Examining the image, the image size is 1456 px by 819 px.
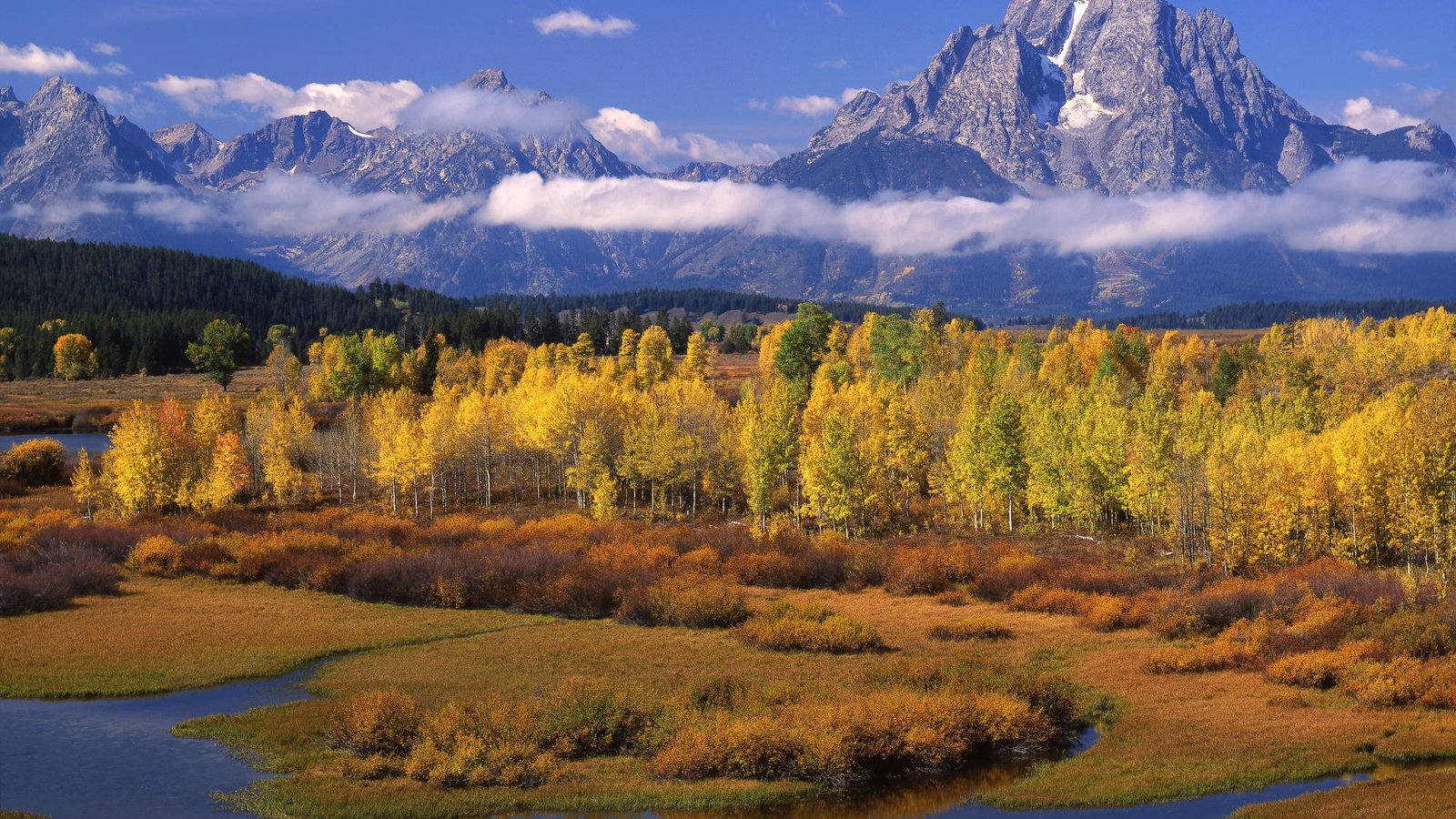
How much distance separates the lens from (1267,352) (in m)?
178

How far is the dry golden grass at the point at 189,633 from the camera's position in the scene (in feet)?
150

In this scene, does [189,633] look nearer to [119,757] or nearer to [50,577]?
[50,577]

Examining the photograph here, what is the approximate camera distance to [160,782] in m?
33.8

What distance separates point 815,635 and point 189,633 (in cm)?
3004

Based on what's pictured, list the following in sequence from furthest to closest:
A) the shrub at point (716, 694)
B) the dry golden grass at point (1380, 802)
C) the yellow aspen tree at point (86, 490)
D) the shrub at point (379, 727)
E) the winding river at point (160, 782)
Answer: the yellow aspen tree at point (86, 490) → the shrub at point (716, 694) → the shrub at point (379, 727) → the winding river at point (160, 782) → the dry golden grass at point (1380, 802)

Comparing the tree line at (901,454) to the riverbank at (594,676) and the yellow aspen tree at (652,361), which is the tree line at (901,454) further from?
the riverbank at (594,676)

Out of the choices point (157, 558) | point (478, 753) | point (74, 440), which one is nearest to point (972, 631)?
point (478, 753)

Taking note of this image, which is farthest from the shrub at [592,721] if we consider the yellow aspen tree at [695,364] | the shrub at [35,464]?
→ the yellow aspen tree at [695,364]

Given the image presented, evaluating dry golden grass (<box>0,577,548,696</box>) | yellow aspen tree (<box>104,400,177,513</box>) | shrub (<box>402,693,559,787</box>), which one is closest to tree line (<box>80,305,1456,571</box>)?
yellow aspen tree (<box>104,400,177,513</box>)

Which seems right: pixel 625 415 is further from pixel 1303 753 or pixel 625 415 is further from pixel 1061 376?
pixel 1303 753

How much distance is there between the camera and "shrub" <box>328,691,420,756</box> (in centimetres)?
3625

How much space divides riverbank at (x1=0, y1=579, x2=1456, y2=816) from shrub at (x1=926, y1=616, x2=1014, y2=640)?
0.95m

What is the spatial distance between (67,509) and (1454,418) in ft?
346

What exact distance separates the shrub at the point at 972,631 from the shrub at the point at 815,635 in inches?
123
